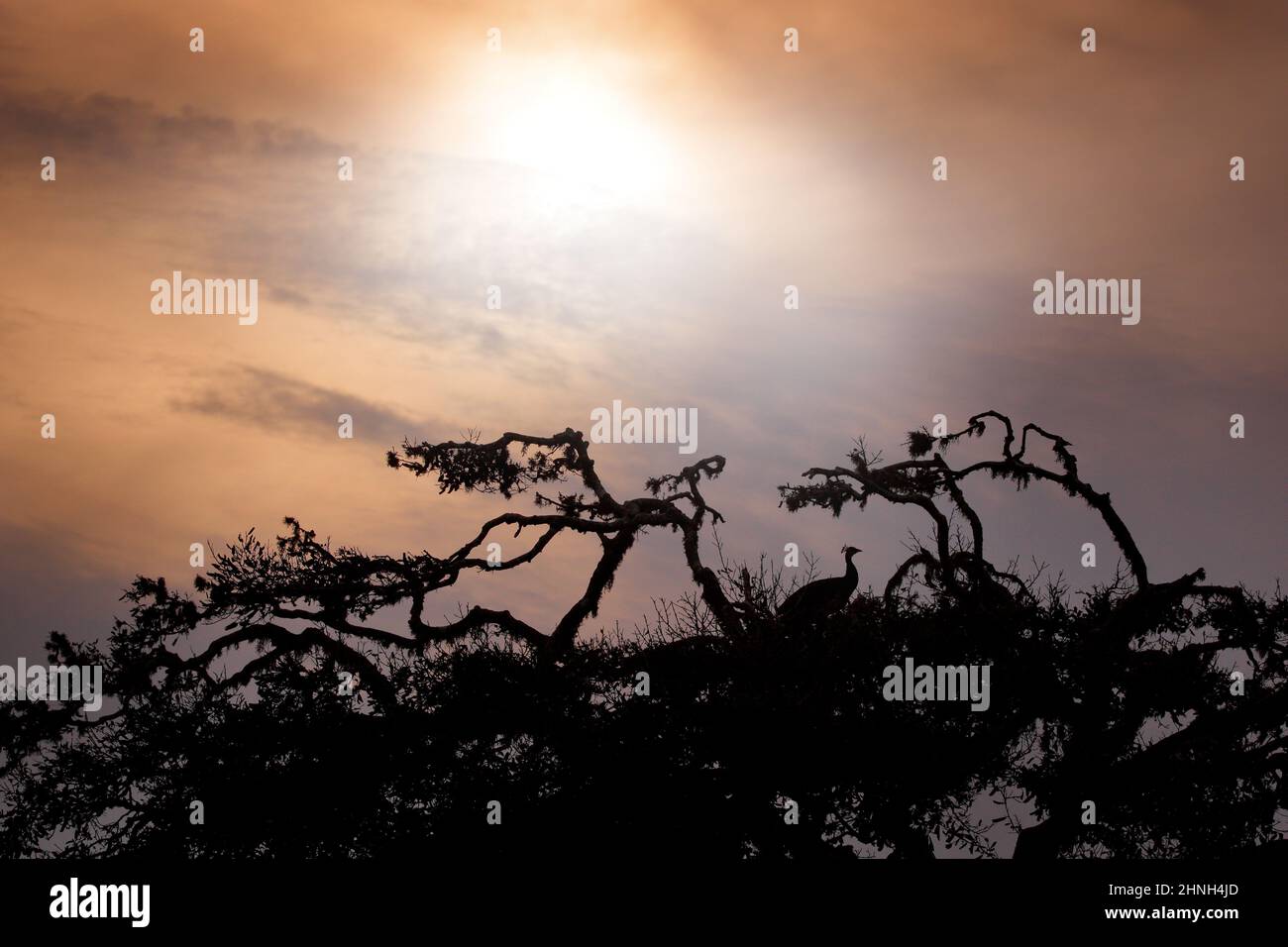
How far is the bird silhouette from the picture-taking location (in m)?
19.5

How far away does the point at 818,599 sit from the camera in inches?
794

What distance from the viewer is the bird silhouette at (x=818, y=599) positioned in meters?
19.5

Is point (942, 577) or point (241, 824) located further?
point (942, 577)
